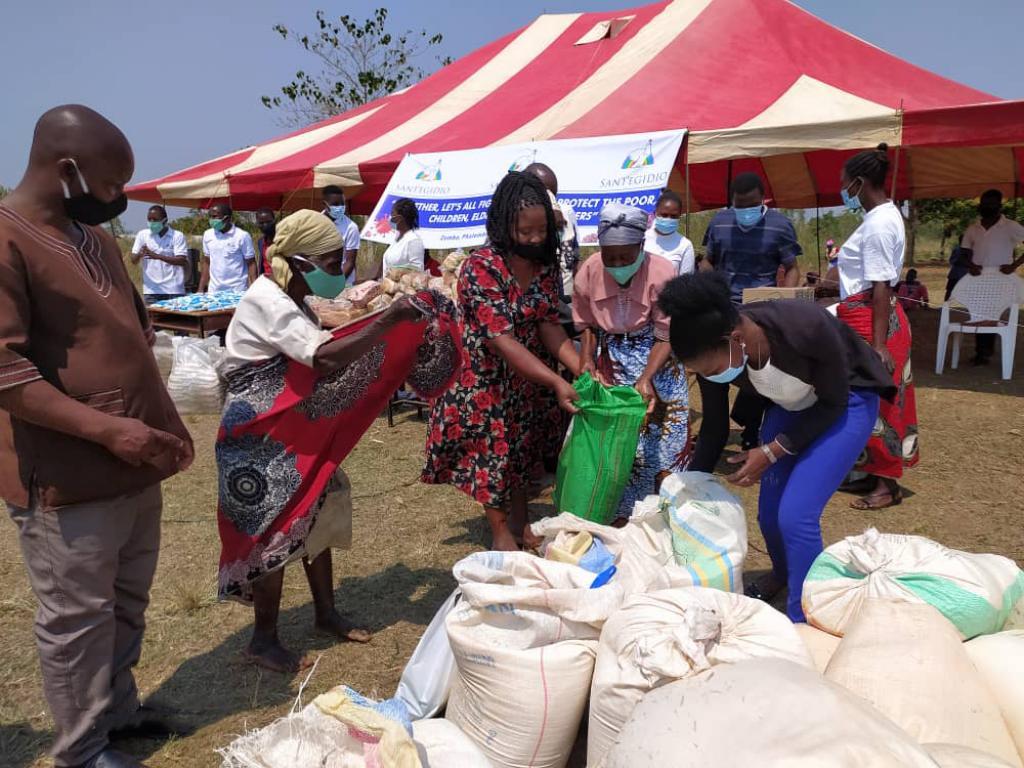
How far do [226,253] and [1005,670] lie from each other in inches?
347

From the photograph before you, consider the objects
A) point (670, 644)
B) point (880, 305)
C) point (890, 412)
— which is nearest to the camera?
point (670, 644)

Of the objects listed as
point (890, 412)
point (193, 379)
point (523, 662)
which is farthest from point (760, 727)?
point (193, 379)

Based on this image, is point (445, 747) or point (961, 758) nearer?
point (961, 758)

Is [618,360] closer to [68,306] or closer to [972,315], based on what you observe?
[68,306]

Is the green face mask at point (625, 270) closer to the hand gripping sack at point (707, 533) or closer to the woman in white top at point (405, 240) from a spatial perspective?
the hand gripping sack at point (707, 533)

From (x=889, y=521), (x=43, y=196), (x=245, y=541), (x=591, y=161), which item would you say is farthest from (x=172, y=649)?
(x=591, y=161)

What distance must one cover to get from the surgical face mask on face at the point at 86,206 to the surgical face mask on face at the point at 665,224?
475 cm

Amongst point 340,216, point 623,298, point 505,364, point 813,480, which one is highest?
point 340,216

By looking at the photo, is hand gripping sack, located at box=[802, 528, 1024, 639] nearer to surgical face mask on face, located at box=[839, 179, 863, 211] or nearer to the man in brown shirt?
the man in brown shirt

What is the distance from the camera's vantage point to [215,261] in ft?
29.8

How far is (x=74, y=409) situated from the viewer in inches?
72.9

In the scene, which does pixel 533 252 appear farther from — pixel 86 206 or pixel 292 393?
pixel 86 206

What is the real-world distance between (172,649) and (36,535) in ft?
3.94

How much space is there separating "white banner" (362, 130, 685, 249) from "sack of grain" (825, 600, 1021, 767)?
13.3 feet
